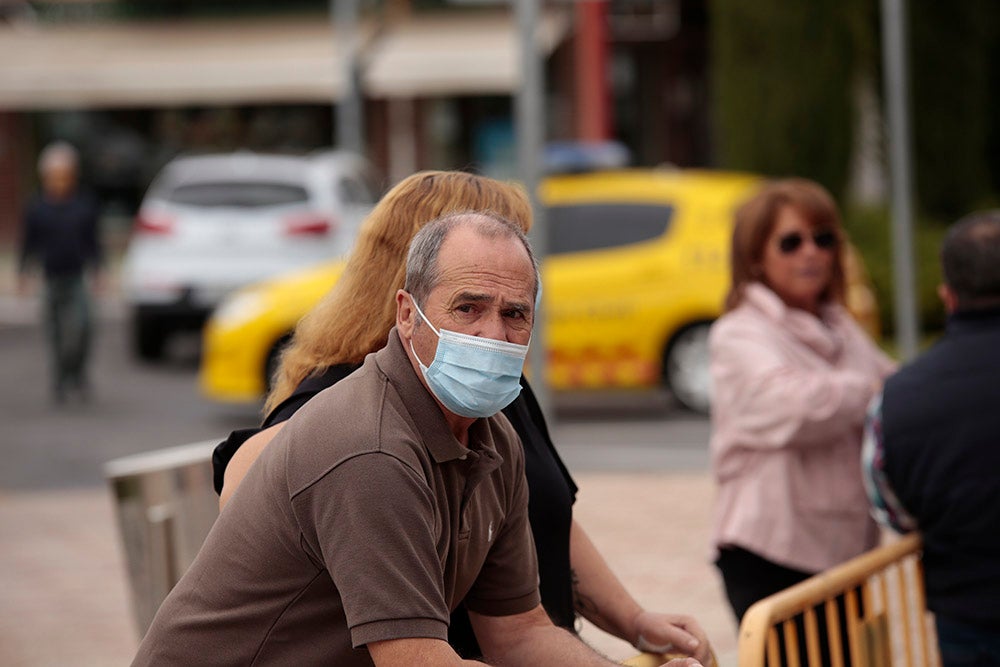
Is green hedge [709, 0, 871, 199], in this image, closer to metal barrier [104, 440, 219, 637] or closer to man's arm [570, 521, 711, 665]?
metal barrier [104, 440, 219, 637]

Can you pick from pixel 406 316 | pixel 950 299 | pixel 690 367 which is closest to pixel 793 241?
pixel 950 299

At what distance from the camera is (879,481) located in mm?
4020

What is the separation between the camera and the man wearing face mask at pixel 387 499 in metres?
2.49

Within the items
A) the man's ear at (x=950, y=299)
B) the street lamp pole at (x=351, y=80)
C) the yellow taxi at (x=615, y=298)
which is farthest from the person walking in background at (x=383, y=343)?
the street lamp pole at (x=351, y=80)

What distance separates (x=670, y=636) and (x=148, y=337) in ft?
44.8

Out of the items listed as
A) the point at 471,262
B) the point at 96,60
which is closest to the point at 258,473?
the point at 471,262

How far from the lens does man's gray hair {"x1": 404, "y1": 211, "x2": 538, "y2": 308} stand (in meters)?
2.66

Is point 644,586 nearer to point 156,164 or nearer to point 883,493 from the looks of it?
point 883,493

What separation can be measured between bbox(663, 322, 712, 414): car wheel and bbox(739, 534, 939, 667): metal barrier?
759 cm

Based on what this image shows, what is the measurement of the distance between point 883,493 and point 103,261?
1126cm

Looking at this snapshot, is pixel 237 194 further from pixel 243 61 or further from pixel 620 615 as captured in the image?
pixel 620 615

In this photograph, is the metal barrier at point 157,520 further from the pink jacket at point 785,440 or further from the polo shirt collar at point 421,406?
the polo shirt collar at point 421,406

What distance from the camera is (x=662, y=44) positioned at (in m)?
30.3

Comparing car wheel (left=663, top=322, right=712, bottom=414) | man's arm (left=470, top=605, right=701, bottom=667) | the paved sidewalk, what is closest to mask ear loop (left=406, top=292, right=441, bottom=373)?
man's arm (left=470, top=605, right=701, bottom=667)
